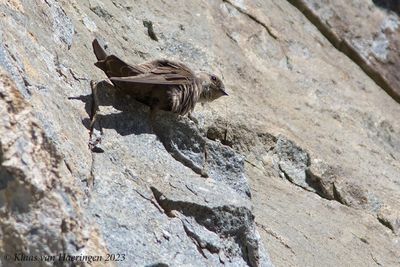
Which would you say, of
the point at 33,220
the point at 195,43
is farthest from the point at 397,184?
the point at 33,220

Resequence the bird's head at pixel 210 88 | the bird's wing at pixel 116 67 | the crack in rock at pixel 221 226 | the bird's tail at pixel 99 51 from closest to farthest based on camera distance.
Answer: the crack in rock at pixel 221 226
the bird's wing at pixel 116 67
the bird's tail at pixel 99 51
the bird's head at pixel 210 88

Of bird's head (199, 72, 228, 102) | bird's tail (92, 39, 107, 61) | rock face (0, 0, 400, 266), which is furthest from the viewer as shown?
bird's head (199, 72, 228, 102)

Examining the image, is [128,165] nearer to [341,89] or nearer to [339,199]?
[339,199]

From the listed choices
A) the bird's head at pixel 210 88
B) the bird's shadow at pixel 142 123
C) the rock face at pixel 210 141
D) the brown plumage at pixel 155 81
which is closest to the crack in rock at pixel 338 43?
the rock face at pixel 210 141

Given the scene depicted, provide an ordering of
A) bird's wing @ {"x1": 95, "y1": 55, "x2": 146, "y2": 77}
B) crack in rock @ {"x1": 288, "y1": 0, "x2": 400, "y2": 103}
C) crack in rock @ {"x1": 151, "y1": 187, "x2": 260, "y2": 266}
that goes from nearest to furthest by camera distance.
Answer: crack in rock @ {"x1": 151, "y1": 187, "x2": 260, "y2": 266} → bird's wing @ {"x1": 95, "y1": 55, "x2": 146, "y2": 77} → crack in rock @ {"x1": 288, "y1": 0, "x2": 400, "y2": 103}

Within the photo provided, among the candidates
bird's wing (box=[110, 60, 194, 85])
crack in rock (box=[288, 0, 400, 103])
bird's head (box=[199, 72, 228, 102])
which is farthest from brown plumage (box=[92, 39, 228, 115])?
crack in rock (box=[288, 0, 400, 103])

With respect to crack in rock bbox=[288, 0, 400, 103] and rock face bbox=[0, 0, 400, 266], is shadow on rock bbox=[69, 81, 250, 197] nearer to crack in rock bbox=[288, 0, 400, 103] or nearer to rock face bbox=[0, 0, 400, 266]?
rock face bbox=[0, 0, 400, 266]

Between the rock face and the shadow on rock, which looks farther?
the shadow on rock

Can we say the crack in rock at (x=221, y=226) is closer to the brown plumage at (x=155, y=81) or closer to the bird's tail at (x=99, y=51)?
the brown plumage at (x=155, y=81)
